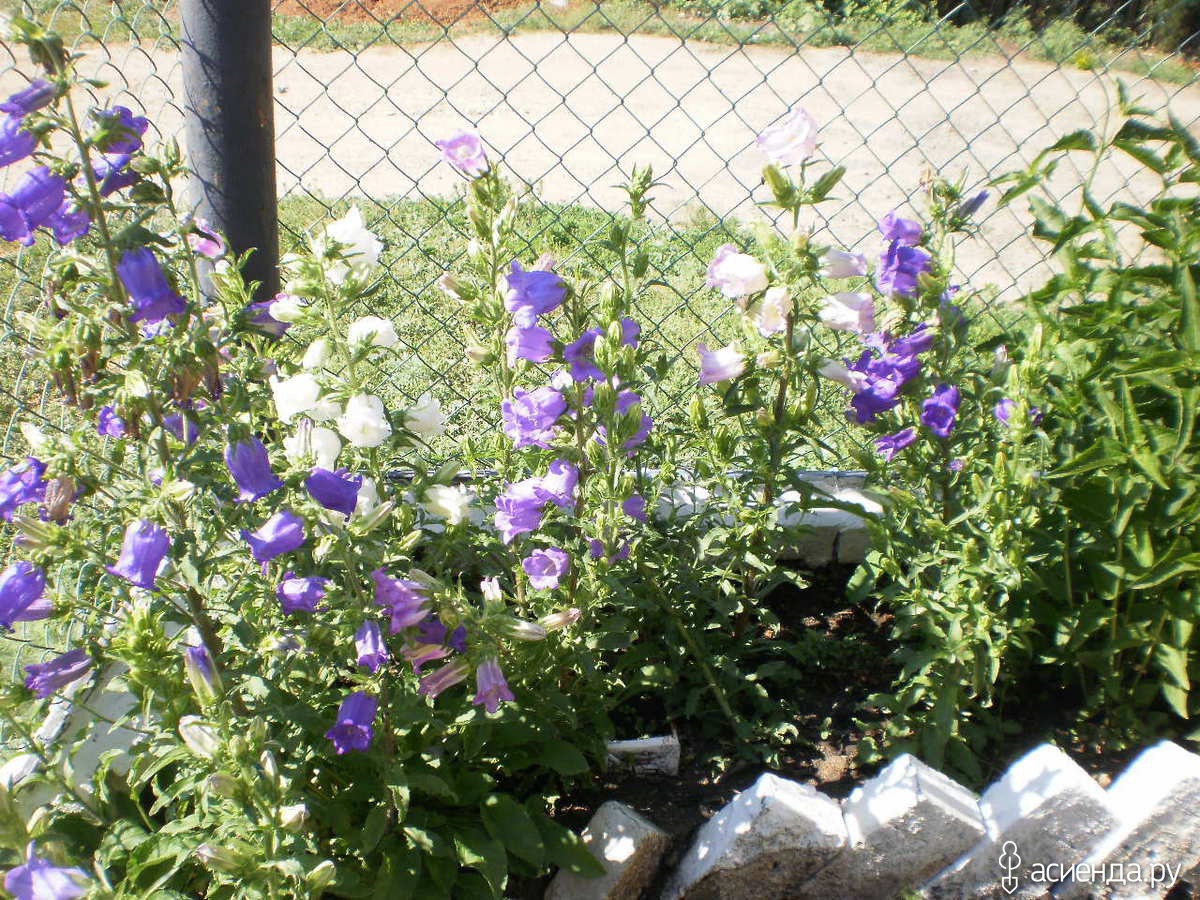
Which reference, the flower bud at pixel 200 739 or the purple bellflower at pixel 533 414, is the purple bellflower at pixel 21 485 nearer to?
the flower bud at pixel 200 739

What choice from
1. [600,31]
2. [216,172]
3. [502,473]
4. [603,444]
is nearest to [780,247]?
[603,444]

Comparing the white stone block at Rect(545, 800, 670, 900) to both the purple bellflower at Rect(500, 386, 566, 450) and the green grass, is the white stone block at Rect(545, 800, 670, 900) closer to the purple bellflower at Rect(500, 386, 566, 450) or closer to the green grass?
the purple bellflower at Rect(500, 386, 566, 450)

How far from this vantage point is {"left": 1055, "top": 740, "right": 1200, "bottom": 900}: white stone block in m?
1.99

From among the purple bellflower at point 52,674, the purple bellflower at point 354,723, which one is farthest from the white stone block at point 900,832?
the purple bellflower at point 52,674

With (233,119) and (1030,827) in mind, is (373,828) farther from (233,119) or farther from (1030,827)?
(233,119)

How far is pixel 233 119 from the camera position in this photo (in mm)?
2137

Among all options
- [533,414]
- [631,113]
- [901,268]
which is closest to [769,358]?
[901,268]

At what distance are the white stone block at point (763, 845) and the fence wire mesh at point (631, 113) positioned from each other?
112 cm

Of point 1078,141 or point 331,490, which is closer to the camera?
point 331,490

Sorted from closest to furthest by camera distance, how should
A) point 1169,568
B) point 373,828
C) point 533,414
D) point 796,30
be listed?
point 373,828, point 533,414, point 1169,568, point 796,30

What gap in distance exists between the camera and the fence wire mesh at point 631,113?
399 centimetres

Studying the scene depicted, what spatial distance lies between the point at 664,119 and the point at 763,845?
5183mm

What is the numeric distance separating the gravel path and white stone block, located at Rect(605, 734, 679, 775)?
3239 mm

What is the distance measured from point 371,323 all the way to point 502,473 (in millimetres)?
547
